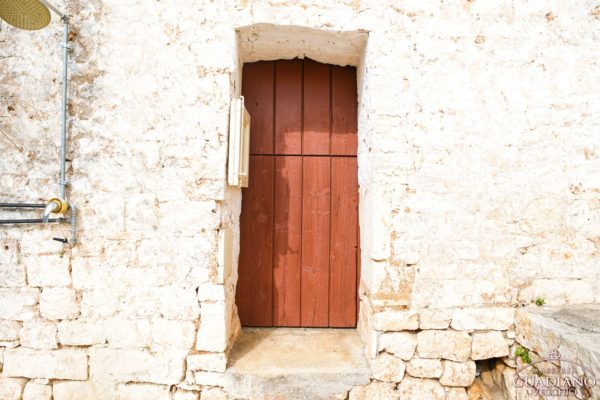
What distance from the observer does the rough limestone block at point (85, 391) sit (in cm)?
194

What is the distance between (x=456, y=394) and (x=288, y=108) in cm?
221

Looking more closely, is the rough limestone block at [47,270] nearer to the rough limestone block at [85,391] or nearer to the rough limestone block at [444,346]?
the rough limestone block at [85,391]

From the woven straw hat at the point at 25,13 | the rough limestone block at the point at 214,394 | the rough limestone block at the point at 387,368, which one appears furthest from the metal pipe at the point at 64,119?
the rough limestone block at the point at 387,368

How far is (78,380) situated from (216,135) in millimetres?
1690

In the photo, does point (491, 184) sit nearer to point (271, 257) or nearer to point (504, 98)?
point (504, 98)

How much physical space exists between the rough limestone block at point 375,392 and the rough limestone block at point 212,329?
2.72 ft

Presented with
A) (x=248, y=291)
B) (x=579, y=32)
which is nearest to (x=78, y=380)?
(x=248, y=291)

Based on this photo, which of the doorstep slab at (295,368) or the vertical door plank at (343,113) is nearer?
the doorstep slab at (295,368)

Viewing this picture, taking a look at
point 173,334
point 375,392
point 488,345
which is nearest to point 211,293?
point 173,334

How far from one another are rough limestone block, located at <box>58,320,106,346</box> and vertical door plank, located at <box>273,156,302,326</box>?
113 cm

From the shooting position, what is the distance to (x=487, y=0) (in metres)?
2.04

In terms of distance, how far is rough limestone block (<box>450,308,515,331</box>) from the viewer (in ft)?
6.48

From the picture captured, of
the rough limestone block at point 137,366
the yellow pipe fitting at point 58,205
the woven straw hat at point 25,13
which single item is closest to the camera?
the woven straw hat at point 25,13

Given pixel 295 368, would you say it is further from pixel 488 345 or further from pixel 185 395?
pixel 488 345
